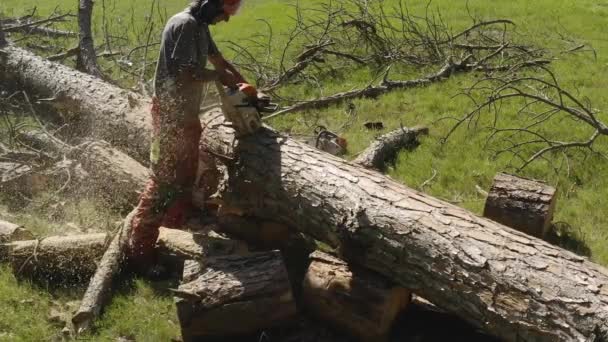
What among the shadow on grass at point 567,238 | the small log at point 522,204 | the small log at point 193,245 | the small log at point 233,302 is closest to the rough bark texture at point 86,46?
the small log at point 193,245

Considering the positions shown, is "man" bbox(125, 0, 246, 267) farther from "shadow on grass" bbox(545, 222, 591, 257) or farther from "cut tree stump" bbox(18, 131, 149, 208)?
"shadow on grass" bbox(545, 222, 591, 257)

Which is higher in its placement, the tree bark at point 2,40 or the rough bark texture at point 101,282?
the tree bark at point 2,40

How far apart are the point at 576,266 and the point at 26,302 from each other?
3448mm

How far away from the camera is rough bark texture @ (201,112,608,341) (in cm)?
312

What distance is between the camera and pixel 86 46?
25.0ft

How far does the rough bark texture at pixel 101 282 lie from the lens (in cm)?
391

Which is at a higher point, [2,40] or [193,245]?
[2,40]

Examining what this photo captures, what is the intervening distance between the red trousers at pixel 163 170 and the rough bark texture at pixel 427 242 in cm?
34

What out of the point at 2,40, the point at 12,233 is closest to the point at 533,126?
the point at 12,233

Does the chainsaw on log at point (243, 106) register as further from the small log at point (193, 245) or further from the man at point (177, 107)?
the small log at point (193, 245)

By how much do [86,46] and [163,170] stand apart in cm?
368

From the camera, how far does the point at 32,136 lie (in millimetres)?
6168

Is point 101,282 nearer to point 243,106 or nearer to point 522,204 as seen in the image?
point 243,106

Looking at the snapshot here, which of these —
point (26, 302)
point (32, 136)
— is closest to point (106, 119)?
point (32, 136)
